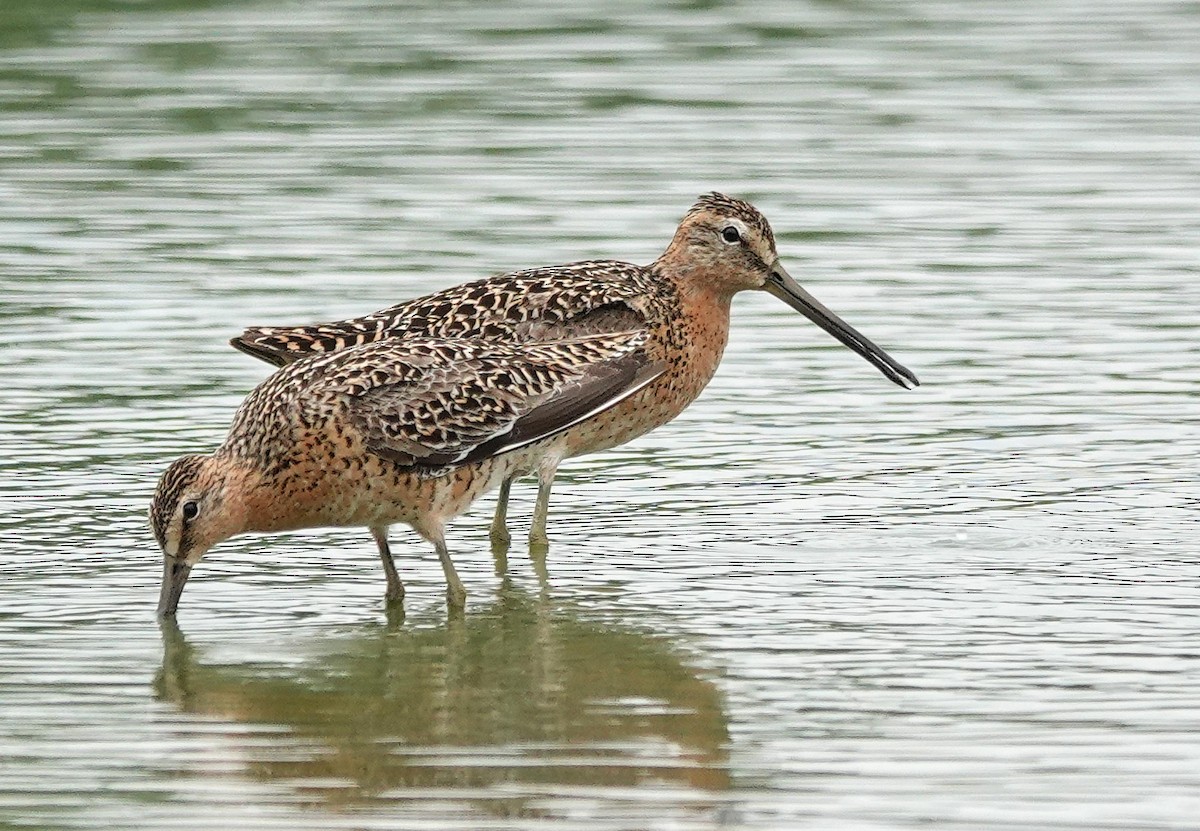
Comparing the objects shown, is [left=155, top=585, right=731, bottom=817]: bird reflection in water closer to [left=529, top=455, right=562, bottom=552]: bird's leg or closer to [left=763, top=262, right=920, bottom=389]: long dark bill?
[left=529, top=455, right=562, bottom=552]: bird's leg

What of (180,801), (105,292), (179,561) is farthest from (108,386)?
(180,801)

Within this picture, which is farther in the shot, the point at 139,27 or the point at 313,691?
the point at 139,27

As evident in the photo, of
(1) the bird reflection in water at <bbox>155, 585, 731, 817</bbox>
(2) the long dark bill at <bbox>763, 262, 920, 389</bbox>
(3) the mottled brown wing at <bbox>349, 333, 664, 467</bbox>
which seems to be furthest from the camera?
(2) the long dark bill at <bbox>763, 262, 920, 389</bbox>

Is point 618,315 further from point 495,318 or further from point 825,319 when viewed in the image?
point 825,319

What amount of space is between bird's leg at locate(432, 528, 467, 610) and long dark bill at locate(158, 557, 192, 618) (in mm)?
851

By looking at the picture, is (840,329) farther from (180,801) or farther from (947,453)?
(180,801)

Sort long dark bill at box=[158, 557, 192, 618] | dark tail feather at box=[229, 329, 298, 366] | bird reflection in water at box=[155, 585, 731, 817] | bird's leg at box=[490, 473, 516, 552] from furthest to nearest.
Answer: bird's leg at box=[490, 473, 516, 552] → dark tail feather at box=[229, 329, 298, 366] → long dark bill at box=[158, 557, 192, 618] → bird reflection in water at box=[155, 585, 731, 817]

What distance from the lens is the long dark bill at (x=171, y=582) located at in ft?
27.5

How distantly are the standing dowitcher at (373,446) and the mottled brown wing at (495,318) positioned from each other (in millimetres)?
466

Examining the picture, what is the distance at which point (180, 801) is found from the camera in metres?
6.68

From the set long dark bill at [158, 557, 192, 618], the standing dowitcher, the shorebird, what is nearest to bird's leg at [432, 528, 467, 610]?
the standing dowitcher

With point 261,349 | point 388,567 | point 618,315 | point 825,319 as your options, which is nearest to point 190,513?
point 388,567

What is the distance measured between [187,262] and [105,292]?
77 centimetres

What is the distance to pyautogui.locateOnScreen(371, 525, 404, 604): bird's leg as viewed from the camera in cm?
874
